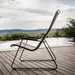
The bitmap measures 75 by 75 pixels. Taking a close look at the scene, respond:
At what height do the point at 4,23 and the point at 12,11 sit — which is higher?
the point at 12,11

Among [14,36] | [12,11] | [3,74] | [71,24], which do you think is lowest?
[14,36]

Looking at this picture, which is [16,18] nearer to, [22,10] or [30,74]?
[22,10]

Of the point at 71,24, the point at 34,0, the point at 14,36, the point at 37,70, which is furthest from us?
the point at 34,0

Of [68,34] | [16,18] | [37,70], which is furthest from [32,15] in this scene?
[37,70]

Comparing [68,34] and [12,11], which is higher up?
[12,11]

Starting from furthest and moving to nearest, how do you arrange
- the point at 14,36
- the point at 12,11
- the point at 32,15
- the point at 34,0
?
1. the point at 12,11
2. the point at 32,15
3. the point at 34,0
4. the point at 14,36

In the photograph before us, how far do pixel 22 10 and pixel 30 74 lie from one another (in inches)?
726

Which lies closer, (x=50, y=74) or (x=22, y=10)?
(x=50, y=74)

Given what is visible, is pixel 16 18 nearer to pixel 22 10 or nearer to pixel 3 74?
pixel 22 10

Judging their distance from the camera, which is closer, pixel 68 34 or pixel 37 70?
pixel 37 70

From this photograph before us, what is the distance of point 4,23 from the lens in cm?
1681

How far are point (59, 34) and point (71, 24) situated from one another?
2339 mm

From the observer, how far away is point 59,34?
990 cm

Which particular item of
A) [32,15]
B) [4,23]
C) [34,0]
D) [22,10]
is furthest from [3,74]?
[22,10]
